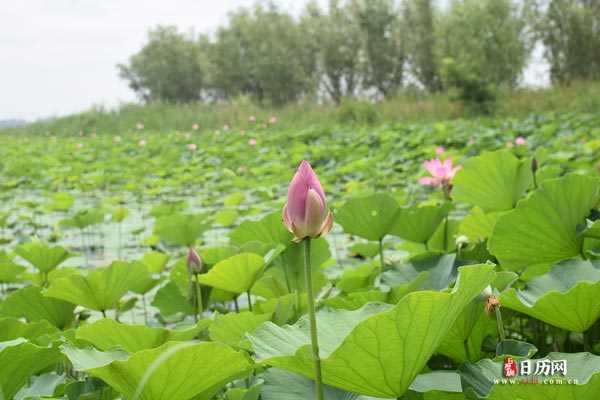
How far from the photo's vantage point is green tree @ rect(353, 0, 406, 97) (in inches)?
766

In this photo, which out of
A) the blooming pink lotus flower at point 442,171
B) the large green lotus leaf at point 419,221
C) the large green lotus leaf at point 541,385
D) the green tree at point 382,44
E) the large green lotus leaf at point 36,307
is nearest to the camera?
the large green lotus leaf at point 541,385

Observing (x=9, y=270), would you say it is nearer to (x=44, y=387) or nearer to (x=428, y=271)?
(x=44, y=387)

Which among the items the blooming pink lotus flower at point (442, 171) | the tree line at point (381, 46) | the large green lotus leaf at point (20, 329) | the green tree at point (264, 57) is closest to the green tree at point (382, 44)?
the tree line at point (381, 46)

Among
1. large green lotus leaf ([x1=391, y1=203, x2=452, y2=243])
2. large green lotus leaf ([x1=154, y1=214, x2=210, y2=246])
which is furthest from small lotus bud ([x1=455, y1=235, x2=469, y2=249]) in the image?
large green lotus leaf ([x1=154, y1=214, x2=210, y2=246])

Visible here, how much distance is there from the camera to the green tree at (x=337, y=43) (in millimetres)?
21891

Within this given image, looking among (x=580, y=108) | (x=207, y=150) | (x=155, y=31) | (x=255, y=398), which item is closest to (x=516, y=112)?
(x=580, y=108)

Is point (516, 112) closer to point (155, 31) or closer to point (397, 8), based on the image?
point (397, 8)

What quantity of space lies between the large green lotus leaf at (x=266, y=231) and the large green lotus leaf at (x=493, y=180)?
0.36 m

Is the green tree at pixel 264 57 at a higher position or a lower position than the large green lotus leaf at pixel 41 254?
higher

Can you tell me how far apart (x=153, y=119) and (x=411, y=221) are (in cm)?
1235

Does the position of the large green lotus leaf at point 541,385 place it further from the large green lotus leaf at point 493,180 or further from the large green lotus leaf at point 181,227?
the large green lotus leaf at point 181,227

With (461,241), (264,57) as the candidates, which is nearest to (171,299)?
(461,241)

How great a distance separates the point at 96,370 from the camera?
0.51 m

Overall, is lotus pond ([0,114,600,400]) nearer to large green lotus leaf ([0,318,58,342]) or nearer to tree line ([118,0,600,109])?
large green lotus leaf ([0,318,58,342])
